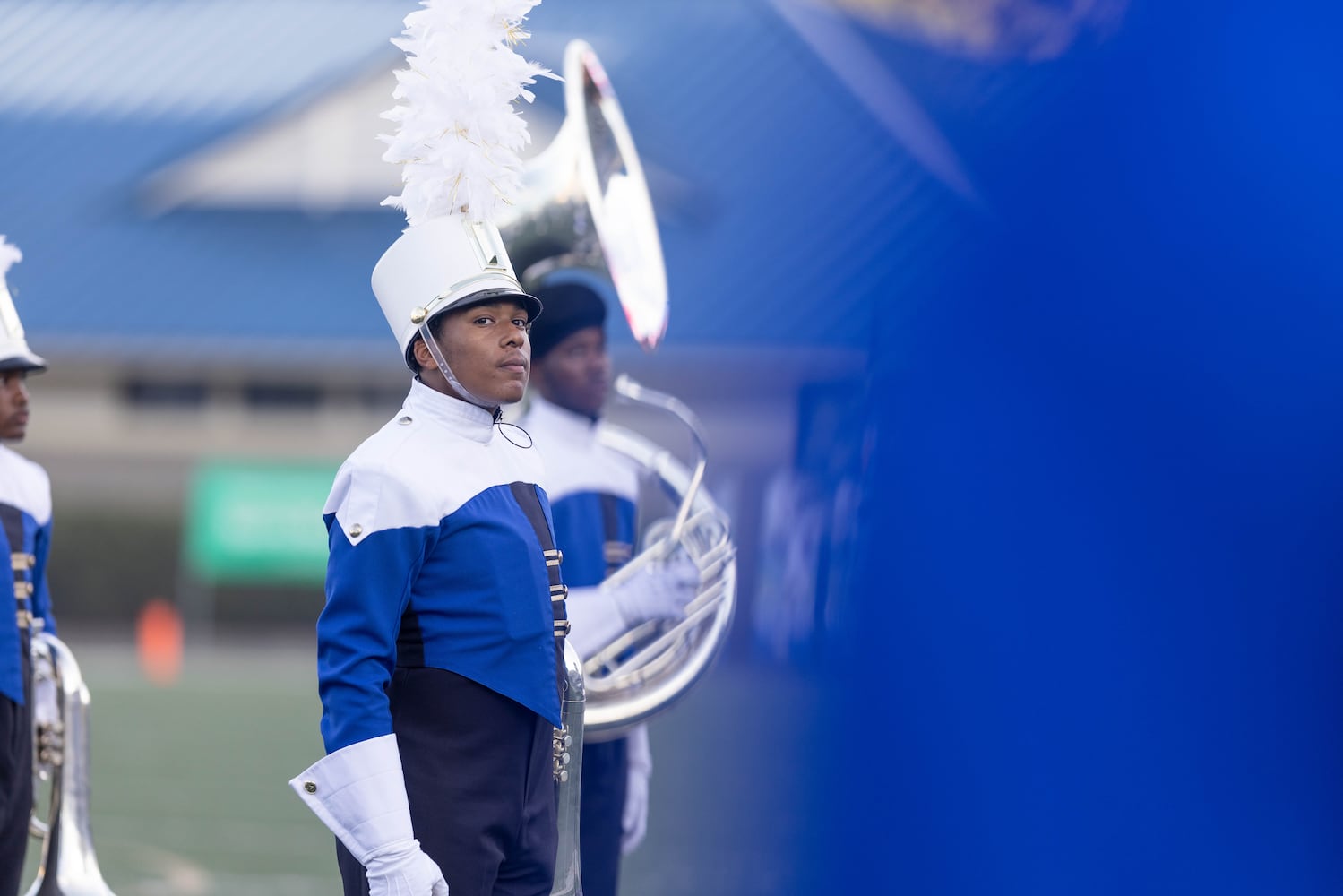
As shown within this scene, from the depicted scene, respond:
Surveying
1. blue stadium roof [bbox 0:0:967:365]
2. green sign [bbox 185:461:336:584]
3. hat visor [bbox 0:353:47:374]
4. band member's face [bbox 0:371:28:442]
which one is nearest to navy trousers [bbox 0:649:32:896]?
band member's face [bbox 0:371:28:442]

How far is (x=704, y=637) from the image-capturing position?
3482mm

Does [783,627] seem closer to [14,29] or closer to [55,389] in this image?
[55,389]

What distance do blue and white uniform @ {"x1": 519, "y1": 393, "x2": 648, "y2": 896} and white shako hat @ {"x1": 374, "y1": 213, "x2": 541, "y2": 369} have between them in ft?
3.64

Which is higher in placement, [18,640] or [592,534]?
[592,534]

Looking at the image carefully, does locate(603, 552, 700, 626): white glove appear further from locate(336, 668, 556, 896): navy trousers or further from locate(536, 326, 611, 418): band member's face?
locate(336, 668, 556, 896): navy trousers

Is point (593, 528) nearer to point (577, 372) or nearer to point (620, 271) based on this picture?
point (577, 372)

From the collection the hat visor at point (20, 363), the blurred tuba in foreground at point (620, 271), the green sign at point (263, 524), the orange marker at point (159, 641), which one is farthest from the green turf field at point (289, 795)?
the green sign at point (263, 524)

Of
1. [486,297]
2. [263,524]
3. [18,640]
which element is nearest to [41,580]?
[18,640]

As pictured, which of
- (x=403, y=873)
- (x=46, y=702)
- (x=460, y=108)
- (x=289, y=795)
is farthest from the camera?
(x=289, y=795)

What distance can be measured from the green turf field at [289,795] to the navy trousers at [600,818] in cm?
28

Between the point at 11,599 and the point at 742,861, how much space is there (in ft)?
6.56

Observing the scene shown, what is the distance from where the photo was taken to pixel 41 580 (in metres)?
3.68

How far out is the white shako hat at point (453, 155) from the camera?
89.7 inches

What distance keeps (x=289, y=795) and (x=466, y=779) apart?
5775 millimetres
